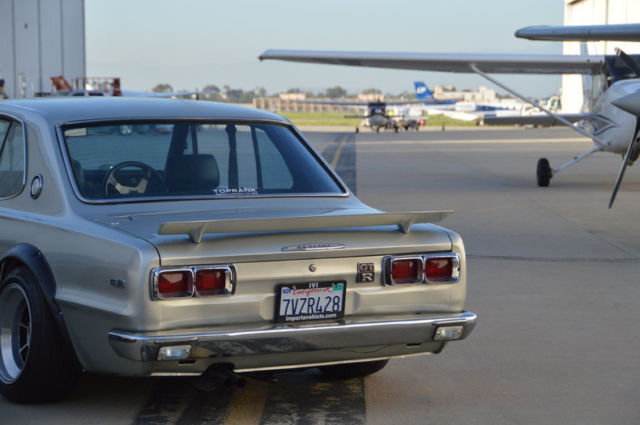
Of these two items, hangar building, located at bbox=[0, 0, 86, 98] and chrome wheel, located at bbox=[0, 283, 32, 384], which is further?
hangar building, located at bbox=[0, 0, 86, 98]

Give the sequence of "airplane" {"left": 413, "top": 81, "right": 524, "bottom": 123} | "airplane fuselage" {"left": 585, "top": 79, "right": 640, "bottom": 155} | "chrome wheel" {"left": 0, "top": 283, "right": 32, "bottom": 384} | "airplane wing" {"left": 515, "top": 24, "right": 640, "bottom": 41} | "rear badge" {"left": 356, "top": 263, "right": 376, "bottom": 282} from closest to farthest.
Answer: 1. "rear badge" {"left": 356, "top": 263, "right": 376, "bottom": 282}
2. "chrome wheel" {"left": 0, "top": 283, "right": 32, "bottom": 384}
3. "airplane wing" {"left": 515, "top": 24, "right": 640, "bottom": 41}
4. "airplane fuselage" {"left": 585, "top": 79, "right": 640, "bottom": 155}
5. "airplane" {"left": 413, "top": 81, "right": 524, "bottom": 123}

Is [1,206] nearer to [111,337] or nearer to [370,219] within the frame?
[111,337]

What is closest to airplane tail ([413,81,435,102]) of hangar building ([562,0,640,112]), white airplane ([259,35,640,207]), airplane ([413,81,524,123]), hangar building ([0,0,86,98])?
airplane ([413,81,524,123])

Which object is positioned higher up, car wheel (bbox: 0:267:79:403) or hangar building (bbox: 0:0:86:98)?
hangar building (bbox: 0:0:86:98)

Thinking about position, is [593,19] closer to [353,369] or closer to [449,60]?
[449,60]

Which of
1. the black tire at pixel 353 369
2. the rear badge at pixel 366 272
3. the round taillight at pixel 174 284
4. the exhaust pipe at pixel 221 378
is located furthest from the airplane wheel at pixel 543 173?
the round taillight at pixel 174 284

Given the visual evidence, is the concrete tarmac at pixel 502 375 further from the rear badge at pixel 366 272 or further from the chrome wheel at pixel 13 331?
the rear badge at pixel 366 272

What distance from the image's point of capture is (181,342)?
14.0 ft

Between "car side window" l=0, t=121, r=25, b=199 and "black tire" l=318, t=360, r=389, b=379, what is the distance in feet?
5.89

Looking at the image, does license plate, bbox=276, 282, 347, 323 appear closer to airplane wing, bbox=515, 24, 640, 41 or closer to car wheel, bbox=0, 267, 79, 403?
car wheel, bbox=0, 267, 79, 403

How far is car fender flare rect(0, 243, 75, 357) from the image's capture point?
4688 mm

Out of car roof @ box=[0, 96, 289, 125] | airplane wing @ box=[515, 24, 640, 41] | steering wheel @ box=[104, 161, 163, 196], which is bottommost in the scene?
steering wheel @ box=[104, 161, 163, 196]

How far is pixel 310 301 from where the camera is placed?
458 centimetres

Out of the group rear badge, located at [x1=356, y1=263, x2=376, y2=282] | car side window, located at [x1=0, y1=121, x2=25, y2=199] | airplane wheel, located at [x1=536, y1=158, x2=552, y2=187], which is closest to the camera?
rear badge, located at [x1=356, y1=263, x2=376, y2=282]
